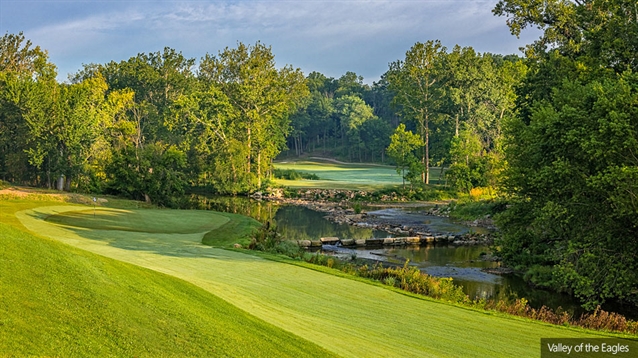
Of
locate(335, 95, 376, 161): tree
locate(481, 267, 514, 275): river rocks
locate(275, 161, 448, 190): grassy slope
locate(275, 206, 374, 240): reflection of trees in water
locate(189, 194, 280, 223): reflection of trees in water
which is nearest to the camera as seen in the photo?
locate(481, 267, 514, 275): river rocks

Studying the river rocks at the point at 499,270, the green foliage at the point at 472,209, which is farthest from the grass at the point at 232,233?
the green foliage at the point at 472,209

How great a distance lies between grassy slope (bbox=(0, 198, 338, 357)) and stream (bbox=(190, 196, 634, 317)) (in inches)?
610

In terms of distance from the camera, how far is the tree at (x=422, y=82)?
265 feet

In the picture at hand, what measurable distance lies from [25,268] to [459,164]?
6273 cm

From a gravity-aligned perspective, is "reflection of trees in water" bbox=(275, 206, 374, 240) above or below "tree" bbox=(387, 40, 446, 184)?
below

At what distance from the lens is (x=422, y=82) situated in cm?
8794

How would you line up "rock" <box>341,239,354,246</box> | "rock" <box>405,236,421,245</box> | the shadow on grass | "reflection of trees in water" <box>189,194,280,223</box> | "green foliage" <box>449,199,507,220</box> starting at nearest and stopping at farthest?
the shadow on grass < "rock" <box>341,239,354,246</box> < "rock" <box>405,236,421,245</box> < "green foliage" <box>449,199,507,220</box> < "reflection of trees in water" <box>189,194,280,223</box>

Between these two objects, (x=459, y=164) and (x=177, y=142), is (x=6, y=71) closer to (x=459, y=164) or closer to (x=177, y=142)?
(x=177, y=142)

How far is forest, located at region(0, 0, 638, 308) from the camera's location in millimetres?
21609

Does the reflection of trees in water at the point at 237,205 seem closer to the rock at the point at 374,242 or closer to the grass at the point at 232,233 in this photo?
the grass at the point at 232,233

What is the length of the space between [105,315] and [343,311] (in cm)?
749

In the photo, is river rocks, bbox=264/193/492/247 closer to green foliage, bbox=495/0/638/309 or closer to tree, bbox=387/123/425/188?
tree, bbox=387/123/425/188

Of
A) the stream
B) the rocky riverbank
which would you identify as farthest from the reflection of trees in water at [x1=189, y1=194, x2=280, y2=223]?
the rocky riverbank

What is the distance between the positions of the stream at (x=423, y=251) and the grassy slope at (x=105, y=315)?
1548 centimetres
